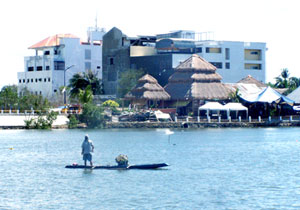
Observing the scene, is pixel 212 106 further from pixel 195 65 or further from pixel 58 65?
pixel 58 65

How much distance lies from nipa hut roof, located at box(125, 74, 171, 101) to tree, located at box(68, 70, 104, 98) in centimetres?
2024

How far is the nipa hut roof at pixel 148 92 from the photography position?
103 metres

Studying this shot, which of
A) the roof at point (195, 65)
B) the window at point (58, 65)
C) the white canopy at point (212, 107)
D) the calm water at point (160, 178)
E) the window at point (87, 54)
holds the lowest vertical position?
the calm water at point (160, 178)

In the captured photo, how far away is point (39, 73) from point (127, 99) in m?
36.1

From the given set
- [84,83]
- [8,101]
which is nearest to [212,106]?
[8,101]

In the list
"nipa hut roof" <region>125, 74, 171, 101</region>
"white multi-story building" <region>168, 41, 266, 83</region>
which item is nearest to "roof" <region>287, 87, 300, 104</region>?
"nipa hut roof" <region>125, 74, 171, 101</region>

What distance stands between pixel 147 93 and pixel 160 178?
64462 millimetres

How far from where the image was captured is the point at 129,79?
116 m

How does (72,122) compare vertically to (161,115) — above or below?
below

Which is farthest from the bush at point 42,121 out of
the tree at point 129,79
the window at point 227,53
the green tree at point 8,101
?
the window at point 227,53

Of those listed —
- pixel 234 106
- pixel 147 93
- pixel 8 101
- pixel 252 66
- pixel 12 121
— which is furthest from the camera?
pixel 252 66

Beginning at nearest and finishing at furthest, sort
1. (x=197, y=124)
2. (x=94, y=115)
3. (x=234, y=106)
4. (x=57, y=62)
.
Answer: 1. (x=197, y=124)
2. (x=94, y=115)
3. (x=234, y=106)
4. (x=57, y=62)

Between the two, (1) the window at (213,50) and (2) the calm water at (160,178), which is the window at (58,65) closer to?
(1) the window at (213,50)

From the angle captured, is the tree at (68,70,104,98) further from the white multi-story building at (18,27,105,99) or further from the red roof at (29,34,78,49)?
the red roof at (29,34,78,49)
